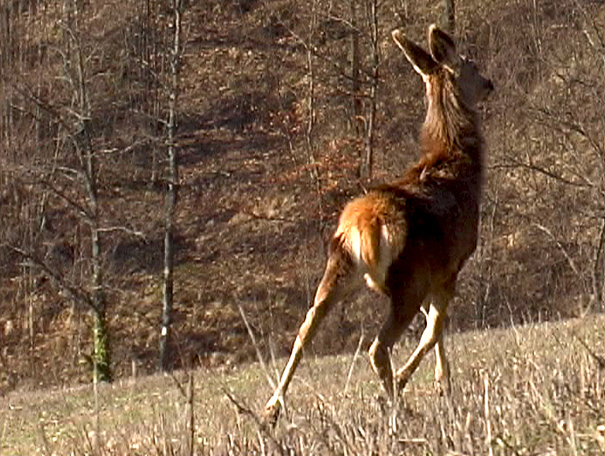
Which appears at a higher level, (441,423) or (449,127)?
(449,127)

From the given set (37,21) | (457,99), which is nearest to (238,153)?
(37,21)

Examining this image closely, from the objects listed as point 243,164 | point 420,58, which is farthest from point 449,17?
point 420,58

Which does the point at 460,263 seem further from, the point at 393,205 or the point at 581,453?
the point at 581,453

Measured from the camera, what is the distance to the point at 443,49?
1083cm

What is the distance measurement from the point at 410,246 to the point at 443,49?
2.21 m

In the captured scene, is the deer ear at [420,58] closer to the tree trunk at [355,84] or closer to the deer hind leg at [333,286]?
the deer hind leg at [333,286]

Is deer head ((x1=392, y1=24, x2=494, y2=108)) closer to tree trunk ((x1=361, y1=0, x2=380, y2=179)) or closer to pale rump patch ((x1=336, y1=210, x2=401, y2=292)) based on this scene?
pale rump patch ((x1=336, y1=210, x2=401, y2=292))

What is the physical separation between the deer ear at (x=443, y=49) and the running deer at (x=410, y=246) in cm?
22

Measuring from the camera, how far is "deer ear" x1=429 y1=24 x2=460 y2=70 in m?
10.8

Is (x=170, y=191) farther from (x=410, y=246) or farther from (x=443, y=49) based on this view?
(x=410, y=246)

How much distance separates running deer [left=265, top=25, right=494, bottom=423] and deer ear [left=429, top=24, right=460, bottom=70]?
8.8 inches

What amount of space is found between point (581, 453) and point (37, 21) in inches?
1670

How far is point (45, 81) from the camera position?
39.7 metres

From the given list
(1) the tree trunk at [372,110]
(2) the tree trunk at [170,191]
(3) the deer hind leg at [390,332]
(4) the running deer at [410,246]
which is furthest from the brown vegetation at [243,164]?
(3) the deer hind leg at [390,332]
